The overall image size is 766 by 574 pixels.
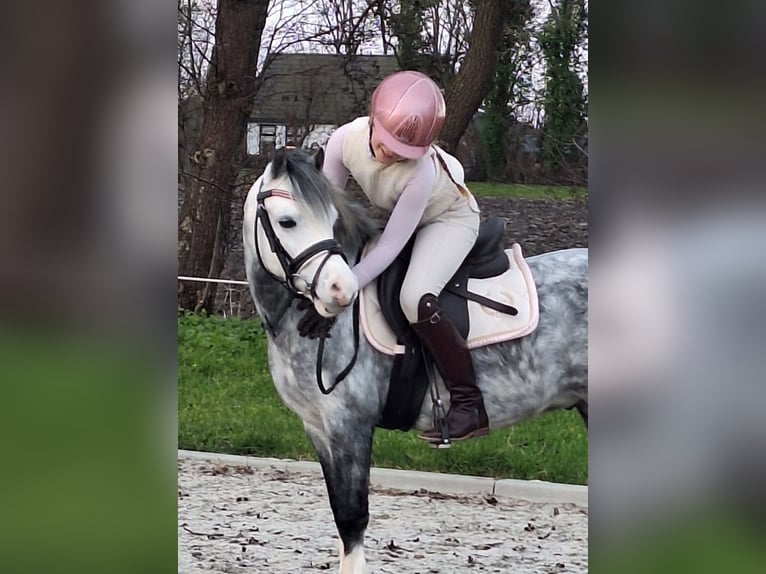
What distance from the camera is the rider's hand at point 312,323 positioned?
10.7ft

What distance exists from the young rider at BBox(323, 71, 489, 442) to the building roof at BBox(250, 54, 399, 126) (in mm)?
121

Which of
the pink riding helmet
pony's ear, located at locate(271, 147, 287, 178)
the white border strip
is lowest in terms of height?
the white border strip

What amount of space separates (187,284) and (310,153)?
769 millimetres

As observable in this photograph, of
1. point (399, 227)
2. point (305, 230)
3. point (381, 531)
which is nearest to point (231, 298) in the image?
→ point (305, 230)

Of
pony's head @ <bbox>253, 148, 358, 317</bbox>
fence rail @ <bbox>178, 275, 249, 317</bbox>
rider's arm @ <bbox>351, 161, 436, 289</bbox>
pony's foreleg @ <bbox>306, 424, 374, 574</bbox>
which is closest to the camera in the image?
pony's head @ <bbox>253, 148, 358, 317</bbox>

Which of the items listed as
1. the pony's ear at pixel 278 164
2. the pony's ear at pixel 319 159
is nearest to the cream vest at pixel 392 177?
the pony's ear at pixel 319 159

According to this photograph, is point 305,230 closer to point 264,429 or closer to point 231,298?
point 231,298

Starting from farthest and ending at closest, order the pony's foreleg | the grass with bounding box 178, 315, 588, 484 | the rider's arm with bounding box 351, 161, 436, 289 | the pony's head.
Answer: the grass with bounding box 178, 315, 588, 484, the pony's foreleg, the rider's arm with bounding box 351, 161, 436, 289, the pony's head

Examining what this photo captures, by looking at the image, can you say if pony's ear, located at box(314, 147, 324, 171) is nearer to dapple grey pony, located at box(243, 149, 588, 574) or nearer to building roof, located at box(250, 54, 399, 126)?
dapple grey pony, located at box(243, 149, 588, 574)

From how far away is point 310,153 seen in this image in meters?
3.31

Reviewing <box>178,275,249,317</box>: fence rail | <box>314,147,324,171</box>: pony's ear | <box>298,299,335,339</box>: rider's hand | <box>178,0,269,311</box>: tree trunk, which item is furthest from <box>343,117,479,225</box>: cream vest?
<box>178,275,249,317</box>: fence rail

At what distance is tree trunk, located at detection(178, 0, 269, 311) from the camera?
357 cm

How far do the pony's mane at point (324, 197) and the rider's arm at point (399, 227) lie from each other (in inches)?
2.8
